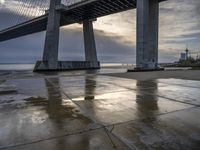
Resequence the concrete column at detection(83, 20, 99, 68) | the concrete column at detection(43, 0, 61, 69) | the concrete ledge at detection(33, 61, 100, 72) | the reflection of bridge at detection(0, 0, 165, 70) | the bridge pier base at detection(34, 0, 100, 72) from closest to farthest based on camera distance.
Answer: the reflection of bridge at detection(0, 0, 165, 70), the concrete ledge at detection(33, 61, 100, 72), the bridge pier base at detection(34, 0, 100, 72), the concrete column at detection(43, 0, 61, 69), the concrete column at detection(83, 20, 99, 68)

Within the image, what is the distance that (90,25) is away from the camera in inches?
1259

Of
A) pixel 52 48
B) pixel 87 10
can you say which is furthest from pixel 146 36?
pixel 52 48

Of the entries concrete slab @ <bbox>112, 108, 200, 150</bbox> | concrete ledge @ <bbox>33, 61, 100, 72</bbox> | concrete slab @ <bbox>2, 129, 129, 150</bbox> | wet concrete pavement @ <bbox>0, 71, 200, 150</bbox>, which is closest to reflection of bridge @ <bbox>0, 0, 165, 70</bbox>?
concrete ledge @ <bbox>33, 61, 100, 72</bbox>

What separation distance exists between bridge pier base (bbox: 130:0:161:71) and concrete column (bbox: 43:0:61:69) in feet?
43.3

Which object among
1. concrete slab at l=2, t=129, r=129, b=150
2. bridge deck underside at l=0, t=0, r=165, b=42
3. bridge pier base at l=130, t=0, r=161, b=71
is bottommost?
concrete slab at l=2, t=129, r=129, b=150

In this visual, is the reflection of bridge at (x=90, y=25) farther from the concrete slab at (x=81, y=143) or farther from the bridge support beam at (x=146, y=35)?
the concrete slab at (x=81, y=143)

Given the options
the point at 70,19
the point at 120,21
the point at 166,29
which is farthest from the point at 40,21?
the point at 166,29

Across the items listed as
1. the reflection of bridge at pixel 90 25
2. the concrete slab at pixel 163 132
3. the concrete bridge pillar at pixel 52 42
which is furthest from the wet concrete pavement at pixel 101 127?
the concrete bridge pillar at pixel 52 42

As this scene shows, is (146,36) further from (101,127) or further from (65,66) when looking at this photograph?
(101,127)

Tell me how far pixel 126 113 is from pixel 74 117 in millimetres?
948

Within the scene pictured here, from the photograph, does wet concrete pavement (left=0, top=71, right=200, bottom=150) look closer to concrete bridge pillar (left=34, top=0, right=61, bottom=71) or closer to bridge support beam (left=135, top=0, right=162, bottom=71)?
bridge support beam (left=135, top=0, right=162, bottom=71)

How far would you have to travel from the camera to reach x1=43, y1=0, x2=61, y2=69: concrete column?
25344mm

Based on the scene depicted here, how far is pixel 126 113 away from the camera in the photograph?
3.05m

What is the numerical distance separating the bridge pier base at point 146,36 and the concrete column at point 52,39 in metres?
13.2
